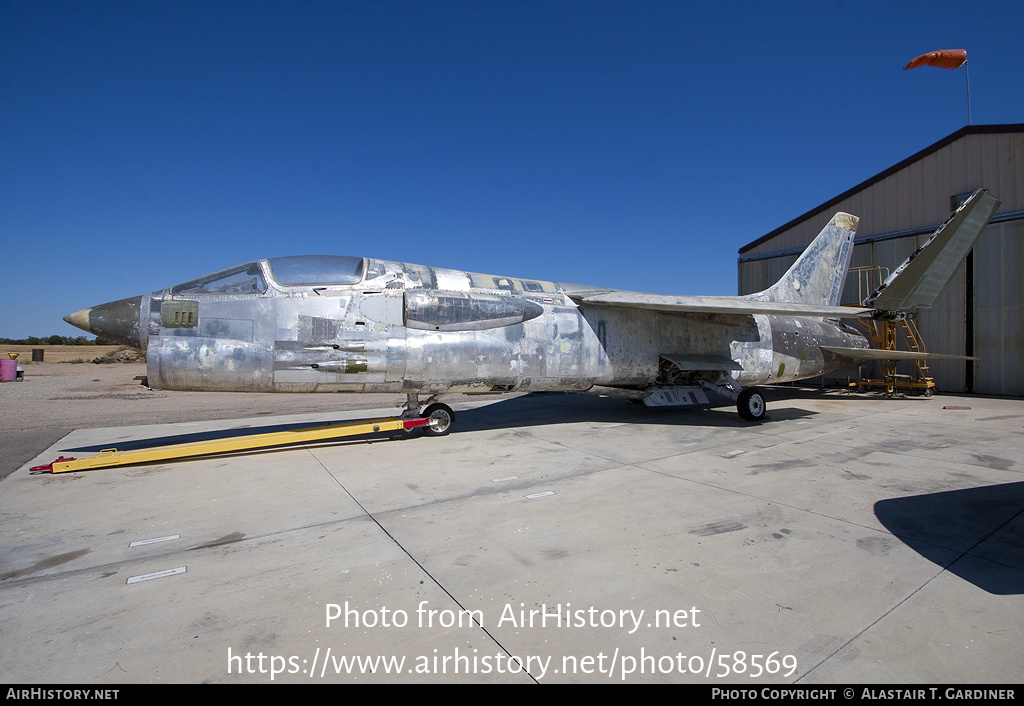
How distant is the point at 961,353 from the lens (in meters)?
13.9

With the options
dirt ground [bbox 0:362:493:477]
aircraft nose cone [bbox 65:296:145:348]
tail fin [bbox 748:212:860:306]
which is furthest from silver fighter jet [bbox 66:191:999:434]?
tail fin [bbox 748:212:860:306]

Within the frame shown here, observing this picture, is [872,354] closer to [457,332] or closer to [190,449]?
[457,332]

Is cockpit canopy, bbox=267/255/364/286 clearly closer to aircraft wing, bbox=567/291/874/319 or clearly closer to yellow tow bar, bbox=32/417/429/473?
yellow tow bar, bbox=32/417/429/473

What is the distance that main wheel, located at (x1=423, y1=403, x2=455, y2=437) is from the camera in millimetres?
7984

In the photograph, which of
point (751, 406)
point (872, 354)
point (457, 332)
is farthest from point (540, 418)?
point (872, 354)

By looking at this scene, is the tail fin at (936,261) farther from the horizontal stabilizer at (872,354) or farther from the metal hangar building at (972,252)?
the metal hangar building at (972,252)

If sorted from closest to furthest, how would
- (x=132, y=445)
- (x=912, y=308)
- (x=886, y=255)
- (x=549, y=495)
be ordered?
(x=549, y=495), (x=132, y=445), (x=912, y=308), (x=886, y=255)

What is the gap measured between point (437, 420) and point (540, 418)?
2684 millimetres

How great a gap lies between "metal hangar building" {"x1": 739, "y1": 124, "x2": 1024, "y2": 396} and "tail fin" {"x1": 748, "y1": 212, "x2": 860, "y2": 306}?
3.58 metres

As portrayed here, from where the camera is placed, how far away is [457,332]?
24.3ft

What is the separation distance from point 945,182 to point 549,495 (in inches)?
672

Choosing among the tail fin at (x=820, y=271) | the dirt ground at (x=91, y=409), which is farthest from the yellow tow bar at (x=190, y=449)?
the tail fin at (x=820, y=271)

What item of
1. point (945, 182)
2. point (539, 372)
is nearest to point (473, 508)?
point (539, 372)
